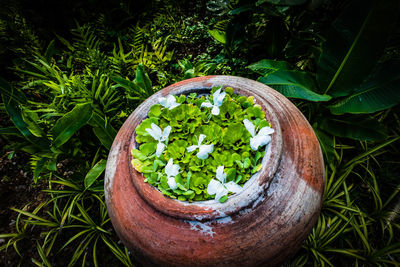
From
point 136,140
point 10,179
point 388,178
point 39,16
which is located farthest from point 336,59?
point 39,16

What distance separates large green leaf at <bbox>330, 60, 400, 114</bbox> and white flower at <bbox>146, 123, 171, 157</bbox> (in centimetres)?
95

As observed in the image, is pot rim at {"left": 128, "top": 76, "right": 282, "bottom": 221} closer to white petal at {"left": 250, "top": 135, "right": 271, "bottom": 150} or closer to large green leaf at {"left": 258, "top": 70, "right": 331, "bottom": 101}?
white petal at {"left": 250, "top": 135, "right": 271, "bottom": 150}

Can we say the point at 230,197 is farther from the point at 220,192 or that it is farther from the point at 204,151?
the point at 204,151

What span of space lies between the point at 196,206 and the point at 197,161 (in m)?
0.16

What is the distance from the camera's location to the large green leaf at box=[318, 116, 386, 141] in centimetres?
98

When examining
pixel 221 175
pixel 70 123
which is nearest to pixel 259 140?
pixel 221 175

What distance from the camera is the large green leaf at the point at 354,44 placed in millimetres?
795

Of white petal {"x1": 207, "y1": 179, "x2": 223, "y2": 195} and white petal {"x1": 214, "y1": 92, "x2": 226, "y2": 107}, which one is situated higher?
white petal {"x1": 214, "y1": 92, "x2": 226, "y2": 107}

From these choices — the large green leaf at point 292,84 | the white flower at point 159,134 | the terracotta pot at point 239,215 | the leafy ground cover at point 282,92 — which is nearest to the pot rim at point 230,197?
the terracotta pot at point 239,215

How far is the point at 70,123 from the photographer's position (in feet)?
3.19

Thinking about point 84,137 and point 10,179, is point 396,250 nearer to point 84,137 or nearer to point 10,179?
point 84,137

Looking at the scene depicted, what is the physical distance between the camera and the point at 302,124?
751 mm

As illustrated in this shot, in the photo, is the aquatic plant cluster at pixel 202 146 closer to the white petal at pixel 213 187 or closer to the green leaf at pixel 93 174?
the white petal at pixel 213 187

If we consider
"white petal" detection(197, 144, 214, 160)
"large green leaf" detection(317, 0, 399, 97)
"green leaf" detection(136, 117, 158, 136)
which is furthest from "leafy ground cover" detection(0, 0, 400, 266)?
"white petal" detection(197, 144, 214, 160)
